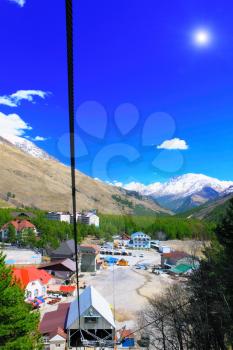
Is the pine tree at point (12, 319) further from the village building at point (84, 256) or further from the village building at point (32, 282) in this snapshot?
the village building at point (84, 256)

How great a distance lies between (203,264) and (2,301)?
15505 mm

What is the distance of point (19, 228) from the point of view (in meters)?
116

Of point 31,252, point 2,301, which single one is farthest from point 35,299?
point 31,252

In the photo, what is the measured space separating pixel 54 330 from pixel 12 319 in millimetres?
17922

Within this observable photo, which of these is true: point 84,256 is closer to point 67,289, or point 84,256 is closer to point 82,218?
point 67,289

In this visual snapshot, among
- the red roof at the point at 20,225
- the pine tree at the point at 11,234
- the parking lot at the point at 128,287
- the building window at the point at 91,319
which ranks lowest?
the parking lot at the point at 128,287

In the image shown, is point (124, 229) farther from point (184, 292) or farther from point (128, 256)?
point (184, 292)

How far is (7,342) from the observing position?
16.4 meters

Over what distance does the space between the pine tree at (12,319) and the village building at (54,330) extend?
15.1 meters

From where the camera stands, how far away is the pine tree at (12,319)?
16.5m

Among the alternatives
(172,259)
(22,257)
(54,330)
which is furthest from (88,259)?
(54,330)

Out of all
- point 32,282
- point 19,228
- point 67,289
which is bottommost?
point 67,289

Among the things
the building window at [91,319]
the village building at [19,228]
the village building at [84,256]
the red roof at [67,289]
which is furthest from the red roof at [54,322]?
the village building at [19,228]

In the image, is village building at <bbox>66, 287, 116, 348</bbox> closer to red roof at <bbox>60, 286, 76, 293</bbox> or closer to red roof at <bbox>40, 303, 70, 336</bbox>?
red roof at <bbox>40, 303, 70, 336</bbox>
